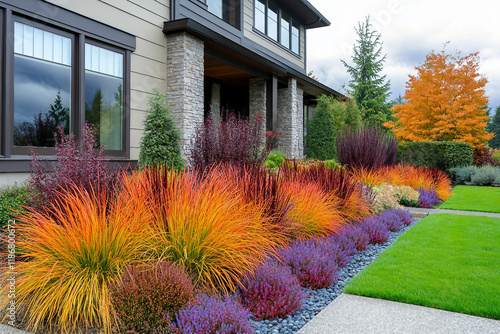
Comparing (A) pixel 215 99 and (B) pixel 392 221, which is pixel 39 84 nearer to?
(B) pixel 392 221

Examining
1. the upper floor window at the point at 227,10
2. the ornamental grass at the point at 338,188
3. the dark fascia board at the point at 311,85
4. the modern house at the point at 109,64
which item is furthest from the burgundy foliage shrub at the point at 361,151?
the upper floor window at the point at 227,10

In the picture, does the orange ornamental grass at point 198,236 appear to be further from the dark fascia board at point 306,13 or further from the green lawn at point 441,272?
the dark fascia board at point 306,13

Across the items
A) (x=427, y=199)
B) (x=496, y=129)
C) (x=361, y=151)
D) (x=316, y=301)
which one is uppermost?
(x=496, y=129)

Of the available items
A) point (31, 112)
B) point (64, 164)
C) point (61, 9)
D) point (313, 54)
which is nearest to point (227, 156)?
point (64, 164)

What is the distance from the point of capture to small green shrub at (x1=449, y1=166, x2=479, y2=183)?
40.6 ft

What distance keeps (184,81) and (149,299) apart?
620 cm

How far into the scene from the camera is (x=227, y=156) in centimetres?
537

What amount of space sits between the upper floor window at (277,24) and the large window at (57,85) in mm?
6240

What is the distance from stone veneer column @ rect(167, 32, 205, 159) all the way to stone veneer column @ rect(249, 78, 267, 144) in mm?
4246

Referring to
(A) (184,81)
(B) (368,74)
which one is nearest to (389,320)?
(A) (184,81)

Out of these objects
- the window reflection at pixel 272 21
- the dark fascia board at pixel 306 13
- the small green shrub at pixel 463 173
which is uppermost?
the dark fascia board at pixel 306 13

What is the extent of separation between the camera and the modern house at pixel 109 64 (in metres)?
5.00

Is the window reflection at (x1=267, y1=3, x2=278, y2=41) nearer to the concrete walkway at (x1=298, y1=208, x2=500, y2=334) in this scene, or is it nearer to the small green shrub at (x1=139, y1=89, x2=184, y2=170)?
the small green shrub at (x1=139, y1=89, x2=184, y2=170)

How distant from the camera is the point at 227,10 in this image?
10102 mm
